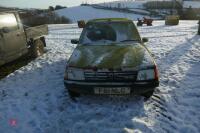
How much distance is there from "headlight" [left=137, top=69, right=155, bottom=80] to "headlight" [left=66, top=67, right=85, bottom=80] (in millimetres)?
1071

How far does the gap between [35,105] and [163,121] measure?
257 centimetres

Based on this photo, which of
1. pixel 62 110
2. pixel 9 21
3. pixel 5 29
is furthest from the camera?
pixel 9 21

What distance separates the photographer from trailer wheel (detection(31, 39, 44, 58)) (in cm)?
902

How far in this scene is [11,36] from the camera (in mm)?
7203

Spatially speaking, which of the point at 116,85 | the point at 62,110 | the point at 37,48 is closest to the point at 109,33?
the point at 116,85

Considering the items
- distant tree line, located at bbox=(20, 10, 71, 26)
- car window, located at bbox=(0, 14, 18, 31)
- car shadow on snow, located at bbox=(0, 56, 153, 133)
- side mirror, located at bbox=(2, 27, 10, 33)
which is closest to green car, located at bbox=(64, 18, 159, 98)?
car shadow on snow, located at bbox=(0, 56, 153, 133)

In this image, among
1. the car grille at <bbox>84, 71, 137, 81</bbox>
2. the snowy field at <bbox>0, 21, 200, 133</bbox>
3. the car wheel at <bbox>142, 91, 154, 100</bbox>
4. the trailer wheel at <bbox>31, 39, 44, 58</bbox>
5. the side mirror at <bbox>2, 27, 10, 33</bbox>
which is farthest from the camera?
the trailer wheel at <bbox>31, 39, 44, 58</bbox>

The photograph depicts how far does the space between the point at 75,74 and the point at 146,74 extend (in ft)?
4.42

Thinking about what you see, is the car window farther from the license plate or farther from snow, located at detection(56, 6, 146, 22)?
snow, located at detection(56, 6, 146, 22)

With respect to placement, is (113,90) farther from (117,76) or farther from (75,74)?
(75,74)

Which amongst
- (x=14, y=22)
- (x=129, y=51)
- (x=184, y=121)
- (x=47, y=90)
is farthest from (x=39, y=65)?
(x=184, y=121)

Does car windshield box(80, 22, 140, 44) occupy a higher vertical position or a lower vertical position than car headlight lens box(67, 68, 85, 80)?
higher

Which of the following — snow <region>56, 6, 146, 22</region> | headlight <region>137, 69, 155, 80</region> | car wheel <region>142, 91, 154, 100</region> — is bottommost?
snow <region>56, 6, 146, 22</region>

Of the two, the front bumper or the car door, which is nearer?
the front bumper
